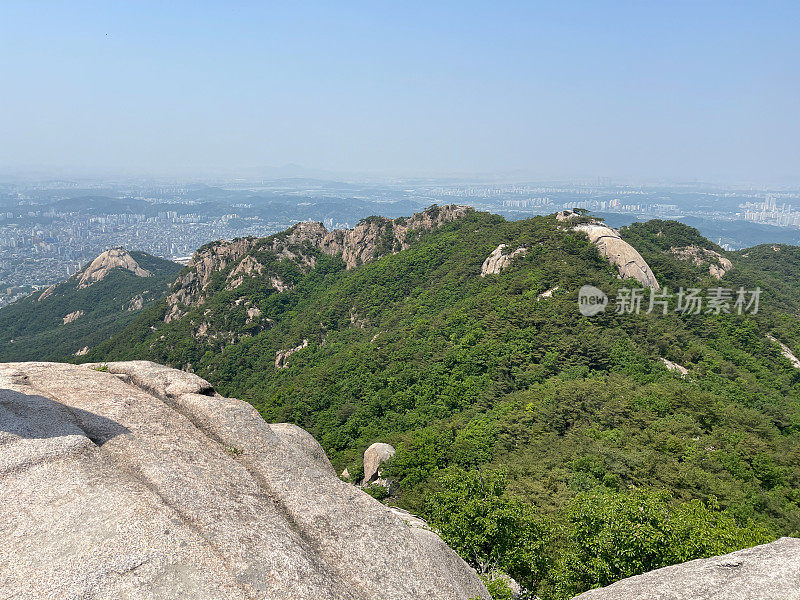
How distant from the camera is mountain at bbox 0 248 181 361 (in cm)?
8588

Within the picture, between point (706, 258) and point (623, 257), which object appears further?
point (706, 258)

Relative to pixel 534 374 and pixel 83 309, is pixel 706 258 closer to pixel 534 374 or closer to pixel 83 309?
pixel 534 374

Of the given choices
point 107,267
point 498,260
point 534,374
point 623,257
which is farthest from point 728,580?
point 107,267

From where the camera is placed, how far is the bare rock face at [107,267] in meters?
128

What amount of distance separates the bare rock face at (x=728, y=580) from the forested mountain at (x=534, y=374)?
293 centimetres

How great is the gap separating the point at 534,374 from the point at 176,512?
2983 centimetres

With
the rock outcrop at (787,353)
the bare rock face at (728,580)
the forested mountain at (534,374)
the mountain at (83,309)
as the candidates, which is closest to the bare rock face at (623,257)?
the forested mountain at (534,374)

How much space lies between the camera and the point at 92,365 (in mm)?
15062

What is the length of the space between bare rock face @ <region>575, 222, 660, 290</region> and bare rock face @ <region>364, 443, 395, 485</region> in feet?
109

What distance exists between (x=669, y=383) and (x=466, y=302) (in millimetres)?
20974

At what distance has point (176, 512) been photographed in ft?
26.6

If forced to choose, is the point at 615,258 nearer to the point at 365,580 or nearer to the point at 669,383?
the point at 669,383

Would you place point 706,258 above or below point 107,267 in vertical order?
above

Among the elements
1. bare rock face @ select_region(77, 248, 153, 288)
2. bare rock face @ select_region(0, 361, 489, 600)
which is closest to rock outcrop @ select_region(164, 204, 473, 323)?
bare rock face @ select_region(0, 361, 489, 600)
